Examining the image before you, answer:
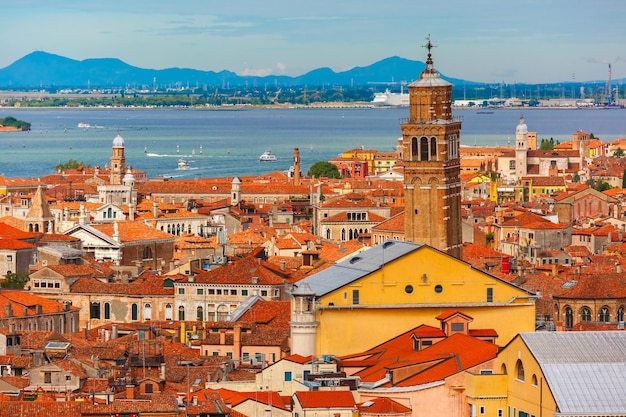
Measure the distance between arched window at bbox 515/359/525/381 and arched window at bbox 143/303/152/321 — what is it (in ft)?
68.3

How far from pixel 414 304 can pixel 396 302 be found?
272 millimetres

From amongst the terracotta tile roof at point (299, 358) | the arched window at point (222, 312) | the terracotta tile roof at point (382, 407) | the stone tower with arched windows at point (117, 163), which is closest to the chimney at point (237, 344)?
the terracotta tile roof at point (299, 358)

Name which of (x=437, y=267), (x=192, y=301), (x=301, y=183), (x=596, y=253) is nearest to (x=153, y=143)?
(x=301, y=183)

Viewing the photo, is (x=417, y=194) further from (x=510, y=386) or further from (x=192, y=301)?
(x=510, y=386)

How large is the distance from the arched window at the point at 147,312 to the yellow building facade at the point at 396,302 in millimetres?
13357

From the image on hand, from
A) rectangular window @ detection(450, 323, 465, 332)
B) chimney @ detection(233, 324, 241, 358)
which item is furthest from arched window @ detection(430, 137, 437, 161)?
→ rectangular window @ detection(450, 323, 465, 332)

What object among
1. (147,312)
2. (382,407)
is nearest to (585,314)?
(147,312)

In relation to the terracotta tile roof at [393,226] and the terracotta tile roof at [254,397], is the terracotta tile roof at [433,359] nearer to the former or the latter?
the terracotta tile roof at [254,397]

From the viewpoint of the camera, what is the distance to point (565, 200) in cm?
7488

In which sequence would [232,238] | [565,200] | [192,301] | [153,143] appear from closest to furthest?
[192,301]
[232,238]
[565,200]
[153,143]

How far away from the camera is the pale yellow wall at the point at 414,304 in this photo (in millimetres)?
29609

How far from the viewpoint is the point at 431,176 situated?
39812 millimetres

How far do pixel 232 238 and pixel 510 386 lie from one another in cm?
3853

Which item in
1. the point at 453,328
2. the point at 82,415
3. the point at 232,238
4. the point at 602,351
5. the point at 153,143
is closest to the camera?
the point at 82,415
